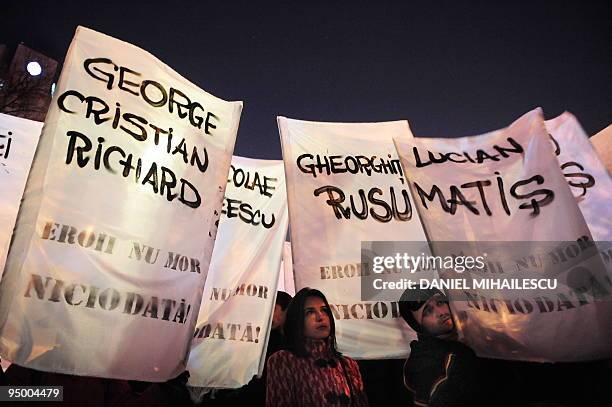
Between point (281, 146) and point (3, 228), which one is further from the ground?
point (281, 146)

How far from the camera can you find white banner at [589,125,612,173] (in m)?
3.78

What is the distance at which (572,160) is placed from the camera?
3.55 meters

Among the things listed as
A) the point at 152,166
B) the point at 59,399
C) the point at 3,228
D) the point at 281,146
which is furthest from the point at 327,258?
the point at 3,228

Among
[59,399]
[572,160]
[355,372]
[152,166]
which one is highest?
[572,160]

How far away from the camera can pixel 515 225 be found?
2709 millimetres

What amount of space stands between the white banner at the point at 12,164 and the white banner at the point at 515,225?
12.1ft

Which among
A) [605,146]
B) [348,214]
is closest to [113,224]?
[348,214]

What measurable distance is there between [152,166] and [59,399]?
1.57 metres

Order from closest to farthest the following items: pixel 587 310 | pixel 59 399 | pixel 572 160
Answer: pixel 587 310 → pixel 59 399 → pixel 572 160

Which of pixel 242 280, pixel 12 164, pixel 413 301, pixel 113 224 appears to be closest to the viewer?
pixel 113 224

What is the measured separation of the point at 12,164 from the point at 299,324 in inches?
134

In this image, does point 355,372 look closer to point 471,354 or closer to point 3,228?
point 471,354

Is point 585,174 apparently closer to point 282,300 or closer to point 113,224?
point 282,300

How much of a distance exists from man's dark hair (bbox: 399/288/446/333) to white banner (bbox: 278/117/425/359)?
230 millimetres
